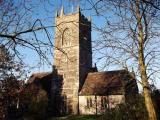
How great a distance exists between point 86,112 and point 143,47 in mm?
29182

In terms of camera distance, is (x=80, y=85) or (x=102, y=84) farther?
(x=80, y=85)

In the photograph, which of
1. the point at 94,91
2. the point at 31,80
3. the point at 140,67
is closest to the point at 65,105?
the point at 94,91

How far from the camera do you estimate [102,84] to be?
43.0 m

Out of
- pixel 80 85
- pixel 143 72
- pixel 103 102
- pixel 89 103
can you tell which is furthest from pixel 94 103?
pixel 143 72

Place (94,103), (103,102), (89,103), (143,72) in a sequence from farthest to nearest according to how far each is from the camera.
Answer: (89,103), (94,103), (103,102), (143,72)

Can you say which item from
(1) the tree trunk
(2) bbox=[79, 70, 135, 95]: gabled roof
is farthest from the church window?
(1) the tree trunk

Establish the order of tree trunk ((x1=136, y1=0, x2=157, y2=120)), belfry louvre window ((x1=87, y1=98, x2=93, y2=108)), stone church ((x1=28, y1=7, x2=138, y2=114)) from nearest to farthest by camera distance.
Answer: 1. tree trunk ((x1=136, y1=0, x2=157, y2=120))
2. stone church ((x1=28, y1=7, x2=138, y2=114))
3. belfry louvre window ((x1=87, y1=98, x2=93, y2=108))

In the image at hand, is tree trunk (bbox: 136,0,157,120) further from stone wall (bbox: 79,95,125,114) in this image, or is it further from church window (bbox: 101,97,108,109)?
church window (bbox: 101,97,108,109)

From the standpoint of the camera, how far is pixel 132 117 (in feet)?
55.7

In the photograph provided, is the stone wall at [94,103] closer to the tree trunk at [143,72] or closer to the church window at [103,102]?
the church window at [103,102]

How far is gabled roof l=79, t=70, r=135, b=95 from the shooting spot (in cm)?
4088

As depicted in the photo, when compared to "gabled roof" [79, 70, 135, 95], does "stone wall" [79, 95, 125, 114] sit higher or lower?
lower

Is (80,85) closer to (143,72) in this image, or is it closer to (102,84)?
(102,84)

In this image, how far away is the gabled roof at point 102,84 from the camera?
40875 millimetres
